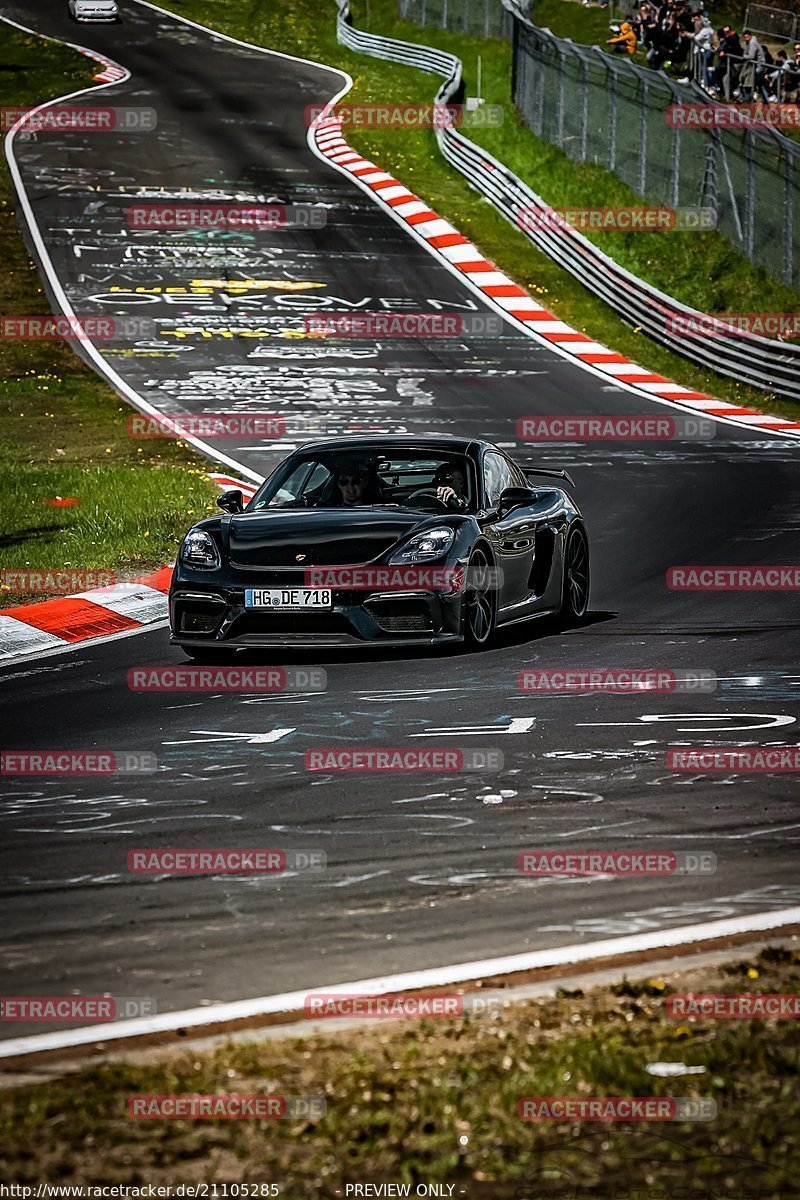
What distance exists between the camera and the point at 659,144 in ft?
104

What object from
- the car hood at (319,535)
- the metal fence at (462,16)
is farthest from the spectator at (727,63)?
the car hood at (319,535)

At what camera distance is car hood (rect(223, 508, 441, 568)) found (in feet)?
35.6

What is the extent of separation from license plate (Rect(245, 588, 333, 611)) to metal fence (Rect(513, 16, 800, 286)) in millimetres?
17369

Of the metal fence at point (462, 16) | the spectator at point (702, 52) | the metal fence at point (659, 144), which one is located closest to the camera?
the metal fence at point (659, 144)

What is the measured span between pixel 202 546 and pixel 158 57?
142 feet

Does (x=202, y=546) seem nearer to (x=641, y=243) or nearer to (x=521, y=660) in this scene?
(x=521, y=660)

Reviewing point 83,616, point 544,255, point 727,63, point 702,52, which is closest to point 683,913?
point 83,616

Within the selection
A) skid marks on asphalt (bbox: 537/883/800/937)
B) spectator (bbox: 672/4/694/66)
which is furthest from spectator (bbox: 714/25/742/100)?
skid marks on asphalt (bbox: 537/883/800/937)

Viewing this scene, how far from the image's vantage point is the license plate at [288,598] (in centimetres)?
1066

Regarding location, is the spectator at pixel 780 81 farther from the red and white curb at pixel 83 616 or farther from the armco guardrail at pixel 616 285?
the red and white curb at pixel 83 616

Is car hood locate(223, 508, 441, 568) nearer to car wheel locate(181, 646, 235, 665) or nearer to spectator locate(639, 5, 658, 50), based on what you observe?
car wheel locate(181, 646, 235, 665)

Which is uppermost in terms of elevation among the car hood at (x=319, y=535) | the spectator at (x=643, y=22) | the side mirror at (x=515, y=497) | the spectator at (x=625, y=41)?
the spectator at (x=643, y=22)

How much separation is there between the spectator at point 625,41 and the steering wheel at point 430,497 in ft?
103

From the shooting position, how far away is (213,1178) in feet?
13.7
